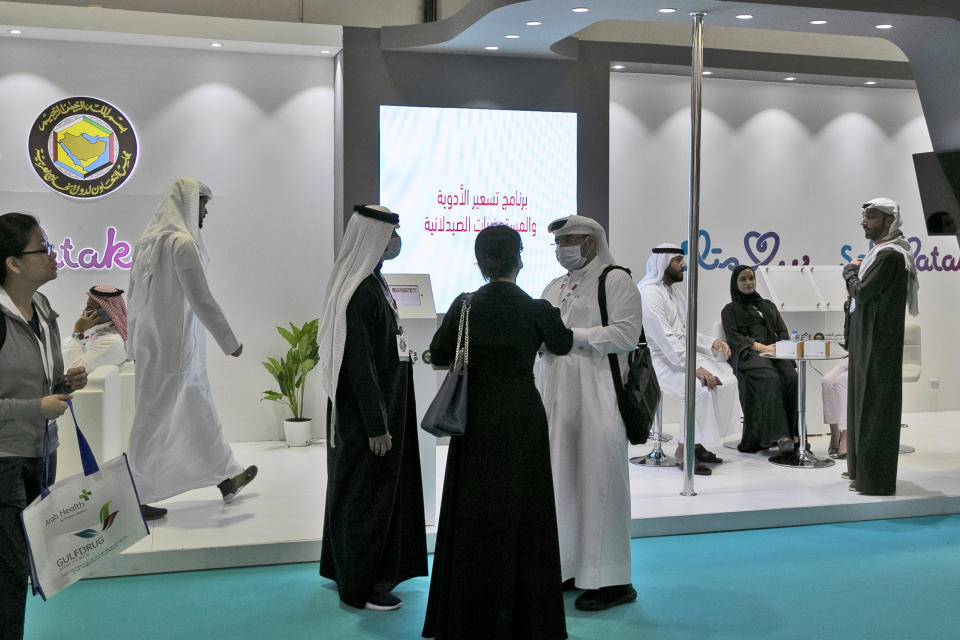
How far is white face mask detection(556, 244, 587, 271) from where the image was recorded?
13.1ft

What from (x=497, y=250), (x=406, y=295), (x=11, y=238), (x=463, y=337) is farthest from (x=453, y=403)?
(x=406, y=295)

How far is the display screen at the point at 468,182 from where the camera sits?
7121mm

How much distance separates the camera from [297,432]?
7.04 m

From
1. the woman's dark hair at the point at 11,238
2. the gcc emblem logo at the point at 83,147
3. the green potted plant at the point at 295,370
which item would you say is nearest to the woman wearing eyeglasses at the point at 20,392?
the woman's dark hair at the point at 11,238

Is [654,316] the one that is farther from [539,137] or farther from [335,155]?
[335,155]

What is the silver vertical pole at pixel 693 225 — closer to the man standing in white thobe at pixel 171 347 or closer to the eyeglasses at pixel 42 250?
the man standing in white thobe at pixel 171 347

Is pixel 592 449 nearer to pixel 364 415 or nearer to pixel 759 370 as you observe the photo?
pixel 364 415

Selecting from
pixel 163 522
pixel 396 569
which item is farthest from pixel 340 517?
pixel 163 522

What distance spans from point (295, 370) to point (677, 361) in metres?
2.86

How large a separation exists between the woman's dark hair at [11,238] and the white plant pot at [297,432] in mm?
4460

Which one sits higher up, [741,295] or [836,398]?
[741,295]

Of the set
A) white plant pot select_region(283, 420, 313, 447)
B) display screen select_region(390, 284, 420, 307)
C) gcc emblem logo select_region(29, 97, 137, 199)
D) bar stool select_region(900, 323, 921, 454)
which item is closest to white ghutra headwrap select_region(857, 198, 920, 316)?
bar stool select_region(900, 323, 921, 454)

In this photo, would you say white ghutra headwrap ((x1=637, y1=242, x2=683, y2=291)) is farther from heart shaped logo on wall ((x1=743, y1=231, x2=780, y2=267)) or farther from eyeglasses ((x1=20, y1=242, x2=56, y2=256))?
eyeglasses ((x1=20, y1=242, x2=56, y2=256))

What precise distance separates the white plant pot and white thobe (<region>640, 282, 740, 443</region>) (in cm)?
269
